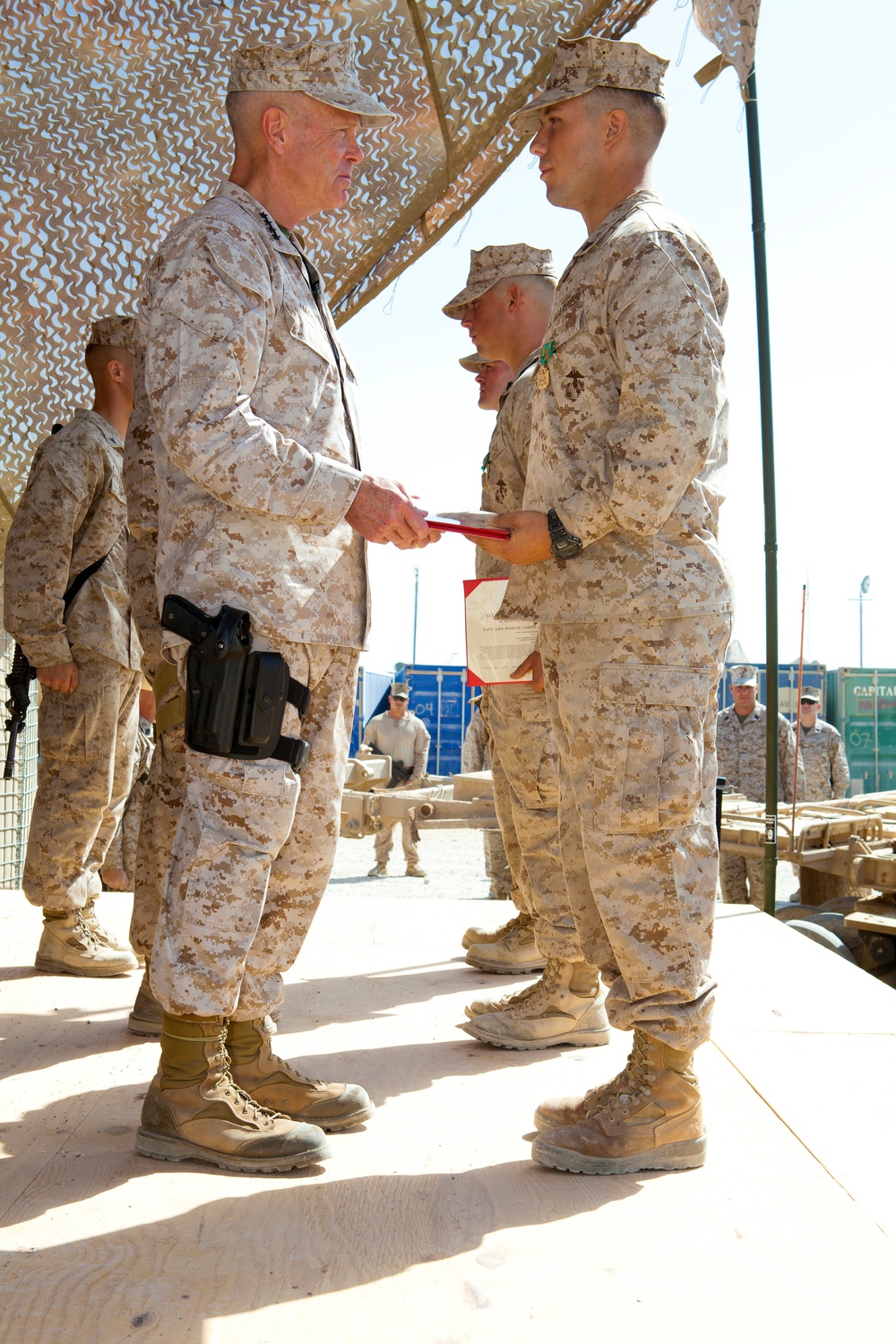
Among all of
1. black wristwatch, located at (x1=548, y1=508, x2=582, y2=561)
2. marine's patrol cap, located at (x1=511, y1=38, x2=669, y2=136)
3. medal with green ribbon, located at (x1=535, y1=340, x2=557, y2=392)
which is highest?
marine's patrol cap, located at (x1=511, y1=38, x2=669, y2=136)

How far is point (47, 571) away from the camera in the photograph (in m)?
3.22

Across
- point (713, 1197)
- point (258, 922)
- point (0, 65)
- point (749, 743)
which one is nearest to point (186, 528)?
point (258, 922)

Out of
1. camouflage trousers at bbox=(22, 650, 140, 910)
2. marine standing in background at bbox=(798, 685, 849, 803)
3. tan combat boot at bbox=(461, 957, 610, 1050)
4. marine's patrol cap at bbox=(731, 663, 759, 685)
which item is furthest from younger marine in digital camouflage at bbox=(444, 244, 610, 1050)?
marine standing in background at bbox=(798, 685, 849, 803)

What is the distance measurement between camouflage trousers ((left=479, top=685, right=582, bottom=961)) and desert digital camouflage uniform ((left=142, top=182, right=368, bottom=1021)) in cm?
88

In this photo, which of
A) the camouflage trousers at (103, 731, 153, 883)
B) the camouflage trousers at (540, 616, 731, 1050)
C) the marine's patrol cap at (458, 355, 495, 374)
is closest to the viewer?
the camouflage trousers at (540, 616, 731, 1050)

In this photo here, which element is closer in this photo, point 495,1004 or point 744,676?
point 495,1004

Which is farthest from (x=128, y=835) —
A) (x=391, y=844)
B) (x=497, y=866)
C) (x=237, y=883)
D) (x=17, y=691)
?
(x=237, y=883)

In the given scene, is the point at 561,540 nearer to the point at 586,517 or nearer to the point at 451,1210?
the point at 586,517

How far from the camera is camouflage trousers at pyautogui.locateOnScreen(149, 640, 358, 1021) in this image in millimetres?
1918

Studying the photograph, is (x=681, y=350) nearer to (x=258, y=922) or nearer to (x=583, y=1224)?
(x=258, y=922)

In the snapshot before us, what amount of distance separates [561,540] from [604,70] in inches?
38.0

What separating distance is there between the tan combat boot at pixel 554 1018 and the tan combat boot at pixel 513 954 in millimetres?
689

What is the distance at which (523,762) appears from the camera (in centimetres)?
310

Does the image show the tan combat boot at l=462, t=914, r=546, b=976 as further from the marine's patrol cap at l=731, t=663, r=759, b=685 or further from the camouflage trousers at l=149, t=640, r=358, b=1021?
the marine's patrol cap at l=731, t=663, r=759, b=685
